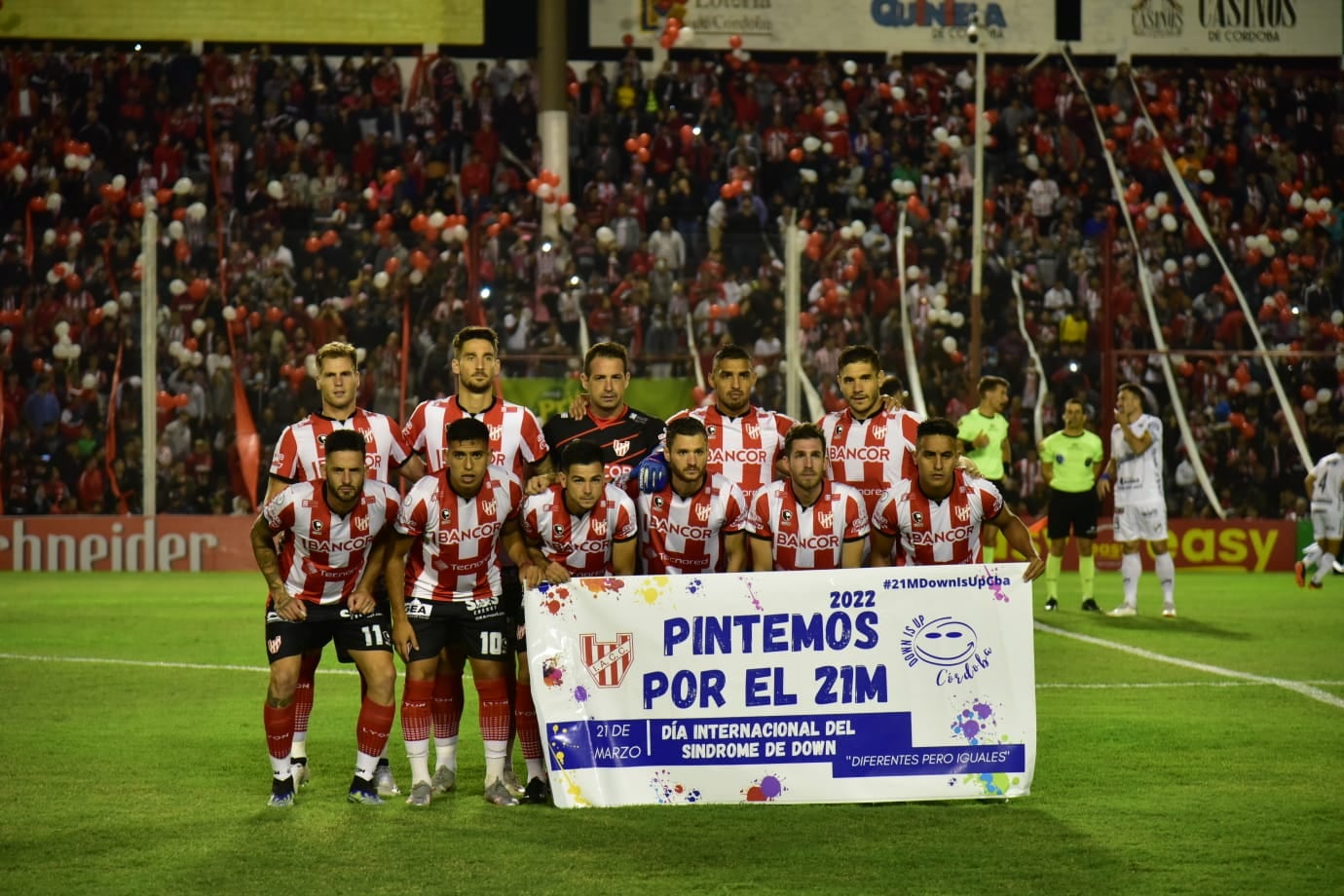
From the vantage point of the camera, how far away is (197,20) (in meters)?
26.9

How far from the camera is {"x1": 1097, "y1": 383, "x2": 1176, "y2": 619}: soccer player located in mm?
15385

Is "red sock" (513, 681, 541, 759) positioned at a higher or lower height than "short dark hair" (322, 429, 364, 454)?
lower

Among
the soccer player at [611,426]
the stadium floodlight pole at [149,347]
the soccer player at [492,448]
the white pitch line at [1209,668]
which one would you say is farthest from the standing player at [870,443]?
the stadium floodlight pole at [149,347]

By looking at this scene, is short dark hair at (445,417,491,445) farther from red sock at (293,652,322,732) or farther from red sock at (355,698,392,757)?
red sock at (293,652,322,732)

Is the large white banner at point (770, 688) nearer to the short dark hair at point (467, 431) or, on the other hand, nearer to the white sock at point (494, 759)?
the white sock at point (494, 759)

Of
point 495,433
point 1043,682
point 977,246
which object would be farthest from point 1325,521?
point 495,433

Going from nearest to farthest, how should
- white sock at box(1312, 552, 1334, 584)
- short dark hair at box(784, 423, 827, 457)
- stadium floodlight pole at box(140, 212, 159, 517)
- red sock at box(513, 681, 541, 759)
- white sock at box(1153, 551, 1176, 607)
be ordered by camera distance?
red sock at box(513, 681, 541, 759) → short dark hair at box(784, 423, 827, 457) → white sock at box(1153, 551, 1176, 607) → white sock at box(1312, 552, 1334, 584) → stadium floodlight pole at box(140, 212, 159, 517)

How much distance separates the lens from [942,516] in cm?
770

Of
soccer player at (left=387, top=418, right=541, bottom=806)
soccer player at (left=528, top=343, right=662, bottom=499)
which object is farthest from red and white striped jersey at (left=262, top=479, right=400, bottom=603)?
soccer player at (left=528, top=343, right=662, bottom=499)

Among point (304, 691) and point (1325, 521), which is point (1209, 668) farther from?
point (1325, 521)

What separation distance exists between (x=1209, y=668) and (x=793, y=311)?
7896 mm

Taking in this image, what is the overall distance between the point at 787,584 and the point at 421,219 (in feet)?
45.3

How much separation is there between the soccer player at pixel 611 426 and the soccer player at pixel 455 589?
0.63m

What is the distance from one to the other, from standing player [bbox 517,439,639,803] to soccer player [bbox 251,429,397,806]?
622mm
